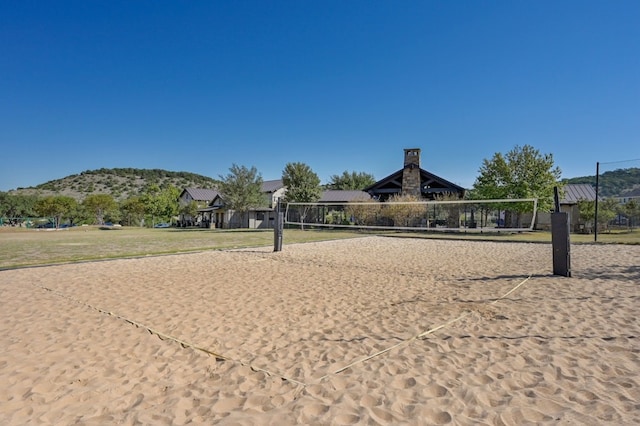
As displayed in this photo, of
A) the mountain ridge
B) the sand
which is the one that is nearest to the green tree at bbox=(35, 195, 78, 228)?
the mountain ridge

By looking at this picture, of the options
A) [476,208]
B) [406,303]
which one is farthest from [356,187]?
[406,303]

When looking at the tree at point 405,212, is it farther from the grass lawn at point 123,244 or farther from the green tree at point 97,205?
the green tree at point 97,205

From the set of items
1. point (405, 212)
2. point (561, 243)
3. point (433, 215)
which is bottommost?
point (561, 243)

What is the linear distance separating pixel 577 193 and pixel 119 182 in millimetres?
101845

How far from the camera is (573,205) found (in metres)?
25.6

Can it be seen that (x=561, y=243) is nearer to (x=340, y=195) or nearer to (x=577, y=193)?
(x=577, y=193)

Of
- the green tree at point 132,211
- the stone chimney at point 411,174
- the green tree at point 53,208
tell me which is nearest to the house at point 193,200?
the green tree at point 132,211

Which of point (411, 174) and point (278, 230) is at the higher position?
point (411, 174)

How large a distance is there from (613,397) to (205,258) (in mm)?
10312

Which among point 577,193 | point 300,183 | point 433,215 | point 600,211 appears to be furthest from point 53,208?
point 577,193

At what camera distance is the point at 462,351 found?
11.4ft

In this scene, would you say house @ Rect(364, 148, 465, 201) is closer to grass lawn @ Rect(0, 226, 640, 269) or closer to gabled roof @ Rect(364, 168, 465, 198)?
gabled roof @ Rect(364, 168, 465, 198)

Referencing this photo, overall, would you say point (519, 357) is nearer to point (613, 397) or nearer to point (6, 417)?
point (613, 397)

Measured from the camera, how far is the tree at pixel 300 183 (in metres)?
31.7
